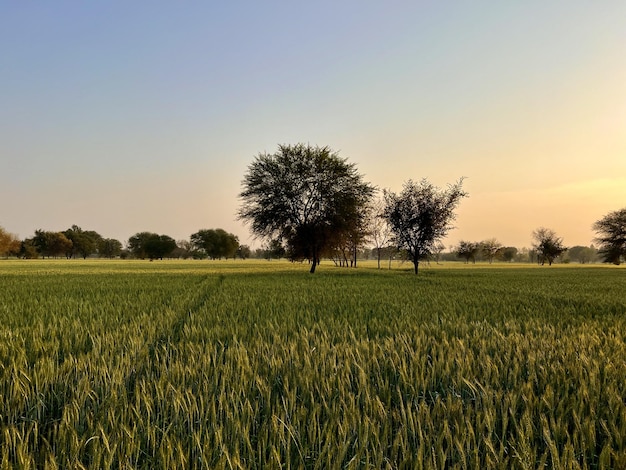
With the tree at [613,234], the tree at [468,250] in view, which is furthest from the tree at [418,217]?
the tree at [468,250]

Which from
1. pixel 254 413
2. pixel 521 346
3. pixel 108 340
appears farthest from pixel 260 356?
pixel 521 346

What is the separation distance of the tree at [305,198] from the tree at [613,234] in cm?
5882

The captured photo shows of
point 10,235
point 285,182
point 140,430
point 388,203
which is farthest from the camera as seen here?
point 10,235

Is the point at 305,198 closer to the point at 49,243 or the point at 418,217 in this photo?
the point at 418,217

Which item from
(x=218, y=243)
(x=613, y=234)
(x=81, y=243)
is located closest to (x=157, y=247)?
(x=218, y=243)

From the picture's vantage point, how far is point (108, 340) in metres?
4.62

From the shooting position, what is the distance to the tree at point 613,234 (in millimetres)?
62312

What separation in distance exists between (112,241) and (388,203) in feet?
459

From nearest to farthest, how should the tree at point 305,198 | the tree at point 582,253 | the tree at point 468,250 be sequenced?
the tree at point 305,198 < the tree at point 468,250 < the tree at point 582,253

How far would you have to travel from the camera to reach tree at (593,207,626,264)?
204 feet

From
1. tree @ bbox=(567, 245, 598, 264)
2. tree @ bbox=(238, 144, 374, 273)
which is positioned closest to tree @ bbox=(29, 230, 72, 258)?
tree @ bbox=(238, 144, 374, 273)

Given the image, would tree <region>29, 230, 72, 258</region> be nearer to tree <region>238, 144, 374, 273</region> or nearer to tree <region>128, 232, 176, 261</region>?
tree <region>128, 232, 176, 261</region>

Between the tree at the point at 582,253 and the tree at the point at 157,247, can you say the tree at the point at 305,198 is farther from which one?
the tree at the point at 582,253

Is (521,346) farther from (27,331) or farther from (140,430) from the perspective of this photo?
(27,331)
